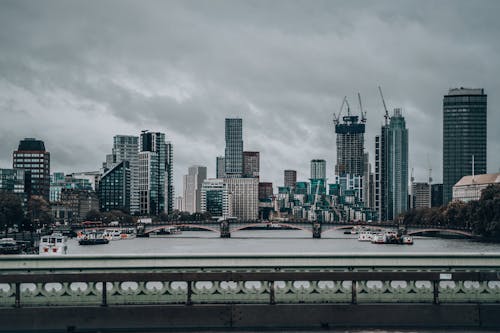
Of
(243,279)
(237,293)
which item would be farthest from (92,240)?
(243,279)

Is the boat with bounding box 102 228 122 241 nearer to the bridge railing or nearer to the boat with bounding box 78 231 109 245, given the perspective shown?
the boat with bounding box 78 231 109 245

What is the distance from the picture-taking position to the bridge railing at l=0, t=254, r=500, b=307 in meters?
24.9

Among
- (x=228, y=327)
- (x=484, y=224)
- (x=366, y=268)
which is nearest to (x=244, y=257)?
(x=228, y=327)

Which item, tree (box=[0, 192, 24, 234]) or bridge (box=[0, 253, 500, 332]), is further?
A: tree (box=[0, 192, 24, 234])

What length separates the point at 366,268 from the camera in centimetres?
2591

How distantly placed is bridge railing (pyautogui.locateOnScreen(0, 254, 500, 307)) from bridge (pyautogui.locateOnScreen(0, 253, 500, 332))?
32 mm

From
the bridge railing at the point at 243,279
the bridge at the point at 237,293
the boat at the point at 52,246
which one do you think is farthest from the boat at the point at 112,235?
the bridge at the point at 237,293

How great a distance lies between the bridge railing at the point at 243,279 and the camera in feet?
81.8

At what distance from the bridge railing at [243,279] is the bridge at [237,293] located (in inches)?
1.3

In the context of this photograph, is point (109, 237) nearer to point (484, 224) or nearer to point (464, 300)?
point (484, 224)

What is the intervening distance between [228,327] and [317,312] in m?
2.86

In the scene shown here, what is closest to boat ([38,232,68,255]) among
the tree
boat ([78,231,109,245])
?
boat ([78,231,109,245])

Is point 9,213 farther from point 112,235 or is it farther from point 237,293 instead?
point 237,293

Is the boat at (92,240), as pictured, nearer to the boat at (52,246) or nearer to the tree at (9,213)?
the tree at (9,213)
